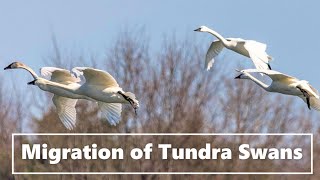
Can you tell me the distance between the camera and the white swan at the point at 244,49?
17.4 m

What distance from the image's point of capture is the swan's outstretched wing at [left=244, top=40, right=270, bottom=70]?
17.3m

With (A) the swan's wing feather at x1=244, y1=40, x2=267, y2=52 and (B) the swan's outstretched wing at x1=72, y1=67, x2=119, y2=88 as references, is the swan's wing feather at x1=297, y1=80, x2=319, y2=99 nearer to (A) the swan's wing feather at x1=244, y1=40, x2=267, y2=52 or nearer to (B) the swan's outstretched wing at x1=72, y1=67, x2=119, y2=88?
(A) the swan's wing feather at x1=244, y1=40, x2=267, y2=52

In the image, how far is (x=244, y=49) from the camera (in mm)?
18922

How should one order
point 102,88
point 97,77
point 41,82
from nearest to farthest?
point 97,77 → point 102,88 → point 41,82

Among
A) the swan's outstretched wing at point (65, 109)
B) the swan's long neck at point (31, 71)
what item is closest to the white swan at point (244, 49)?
the swan's outstretched wing at point (65, 109)

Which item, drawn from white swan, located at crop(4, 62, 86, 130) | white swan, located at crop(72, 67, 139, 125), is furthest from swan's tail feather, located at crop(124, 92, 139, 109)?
white swan, located at crop(4, 62, 86, 130)

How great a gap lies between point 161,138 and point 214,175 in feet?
7.10

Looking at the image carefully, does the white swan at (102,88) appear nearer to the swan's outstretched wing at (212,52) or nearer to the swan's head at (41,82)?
the swan's head at (41,82)

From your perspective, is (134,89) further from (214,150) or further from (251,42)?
(251,42)

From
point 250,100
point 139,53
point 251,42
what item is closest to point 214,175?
point 250,100

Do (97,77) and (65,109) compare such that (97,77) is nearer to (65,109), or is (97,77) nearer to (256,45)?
(65,109)

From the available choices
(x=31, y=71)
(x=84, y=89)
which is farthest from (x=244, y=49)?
(x=31, y=71)

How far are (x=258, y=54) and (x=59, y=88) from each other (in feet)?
12.6

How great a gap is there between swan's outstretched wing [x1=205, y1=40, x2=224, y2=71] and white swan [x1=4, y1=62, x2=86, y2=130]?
316cm
